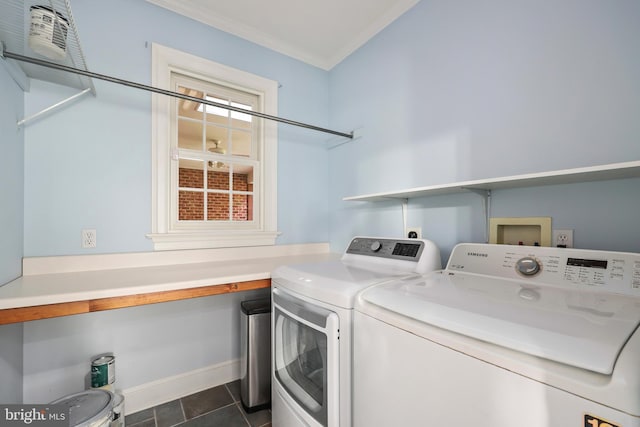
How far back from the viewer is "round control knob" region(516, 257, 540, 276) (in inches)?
42.9

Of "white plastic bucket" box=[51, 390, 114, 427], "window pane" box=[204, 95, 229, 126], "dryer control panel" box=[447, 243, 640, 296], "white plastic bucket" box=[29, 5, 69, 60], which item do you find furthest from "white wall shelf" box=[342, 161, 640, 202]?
"white plastic bucket" box=[51, 390, 114, 427]

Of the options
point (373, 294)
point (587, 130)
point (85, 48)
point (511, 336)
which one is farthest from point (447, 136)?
point (85, 48)

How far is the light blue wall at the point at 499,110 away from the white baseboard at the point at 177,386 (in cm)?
153

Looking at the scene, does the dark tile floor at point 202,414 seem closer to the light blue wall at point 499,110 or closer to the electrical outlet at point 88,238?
the electrical outlet at point 88,238

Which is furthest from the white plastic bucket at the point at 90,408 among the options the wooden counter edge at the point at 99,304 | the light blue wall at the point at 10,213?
the wooden counter edge at the point at 99,304

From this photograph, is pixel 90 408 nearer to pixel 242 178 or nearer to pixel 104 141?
pixel 104 141

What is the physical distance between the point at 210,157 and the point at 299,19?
49.9 inches

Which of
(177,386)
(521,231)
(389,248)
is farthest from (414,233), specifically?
(177,386)

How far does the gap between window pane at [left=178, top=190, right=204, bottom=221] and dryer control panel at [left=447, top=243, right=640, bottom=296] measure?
177 cm

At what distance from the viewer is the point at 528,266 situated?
3.64 feet

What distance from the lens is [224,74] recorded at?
2141mm

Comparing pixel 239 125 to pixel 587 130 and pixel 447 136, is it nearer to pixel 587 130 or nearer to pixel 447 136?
pixel 447 136

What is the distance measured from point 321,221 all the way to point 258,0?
179 cm

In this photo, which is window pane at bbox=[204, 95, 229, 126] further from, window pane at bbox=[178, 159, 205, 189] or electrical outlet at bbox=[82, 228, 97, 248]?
electrical outlet at bbox=[82, 228, 97, 248]
